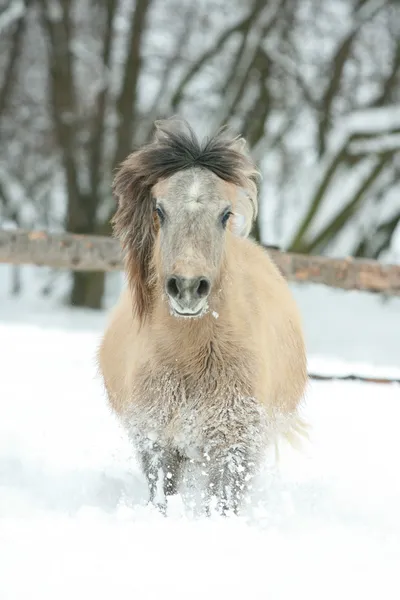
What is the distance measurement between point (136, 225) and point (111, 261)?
13.9 feet

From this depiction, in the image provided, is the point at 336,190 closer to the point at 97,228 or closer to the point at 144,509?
the point at 97,228

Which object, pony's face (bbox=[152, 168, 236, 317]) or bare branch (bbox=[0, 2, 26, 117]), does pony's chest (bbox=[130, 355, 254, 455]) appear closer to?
pony's face (bbox=[152, 168, 236, 317])

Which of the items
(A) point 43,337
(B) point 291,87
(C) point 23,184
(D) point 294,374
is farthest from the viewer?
(C) point 23,184

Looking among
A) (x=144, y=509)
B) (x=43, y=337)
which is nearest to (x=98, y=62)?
(x=43, y=337)

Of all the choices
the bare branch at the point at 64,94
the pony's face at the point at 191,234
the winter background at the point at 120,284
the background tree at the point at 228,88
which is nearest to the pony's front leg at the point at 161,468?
the winter background at the point at 120,284

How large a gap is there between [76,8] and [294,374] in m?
13.1

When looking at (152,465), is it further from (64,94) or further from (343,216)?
(64,94)

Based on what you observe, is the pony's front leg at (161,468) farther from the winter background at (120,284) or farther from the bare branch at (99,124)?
the bare branch at (99,124)

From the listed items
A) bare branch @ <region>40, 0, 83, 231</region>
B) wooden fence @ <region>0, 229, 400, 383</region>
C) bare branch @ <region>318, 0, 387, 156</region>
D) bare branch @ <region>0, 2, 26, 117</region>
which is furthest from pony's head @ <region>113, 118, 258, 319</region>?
bare branch @ <region>0, 2, 26, 117</region>

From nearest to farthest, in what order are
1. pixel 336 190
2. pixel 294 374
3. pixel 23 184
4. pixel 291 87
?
pixel 294 374 → pixel 336 190 → pixel 291 87 → pixel 23 184

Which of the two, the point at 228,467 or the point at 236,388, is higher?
the point at 236,388

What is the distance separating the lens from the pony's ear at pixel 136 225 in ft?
13.1

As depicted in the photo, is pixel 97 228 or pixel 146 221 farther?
pixel 97 228

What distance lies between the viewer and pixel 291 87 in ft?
50.3
